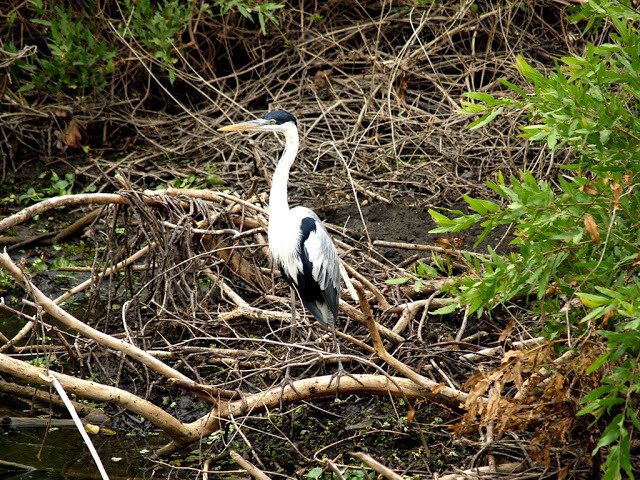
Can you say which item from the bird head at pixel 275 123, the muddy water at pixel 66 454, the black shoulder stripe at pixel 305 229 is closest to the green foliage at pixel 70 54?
the bird head at pixel 275 123

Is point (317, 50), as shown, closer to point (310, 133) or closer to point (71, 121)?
point (310, 133)

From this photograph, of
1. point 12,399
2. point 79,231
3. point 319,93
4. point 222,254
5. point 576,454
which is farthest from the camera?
point 319,93

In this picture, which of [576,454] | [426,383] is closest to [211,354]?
[426,383]

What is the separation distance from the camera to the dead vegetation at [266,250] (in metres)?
3.75

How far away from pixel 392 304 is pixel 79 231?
3057mm

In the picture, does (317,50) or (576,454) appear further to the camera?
(317,50)

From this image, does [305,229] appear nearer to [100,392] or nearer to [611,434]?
[100,392]

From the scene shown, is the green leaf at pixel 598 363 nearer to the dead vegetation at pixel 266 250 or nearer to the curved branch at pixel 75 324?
the dead vegetation at pixel 266 250

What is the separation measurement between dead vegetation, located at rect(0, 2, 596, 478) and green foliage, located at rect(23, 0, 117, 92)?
28cm

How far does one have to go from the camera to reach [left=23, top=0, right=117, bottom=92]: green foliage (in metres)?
7.42

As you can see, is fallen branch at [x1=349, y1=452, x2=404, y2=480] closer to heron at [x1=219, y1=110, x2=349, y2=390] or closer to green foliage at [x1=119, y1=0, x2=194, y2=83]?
heron at [x1=219, y1=110, x2=349, y2=390]

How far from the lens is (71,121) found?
7.92 metres

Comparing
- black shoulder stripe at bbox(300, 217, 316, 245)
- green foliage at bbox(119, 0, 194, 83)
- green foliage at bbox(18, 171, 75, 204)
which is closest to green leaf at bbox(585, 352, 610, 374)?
black shoulder stripe at bbox(300, 217, 316, 245)

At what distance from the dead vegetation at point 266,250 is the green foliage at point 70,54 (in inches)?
10.9
